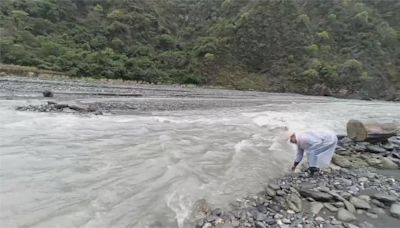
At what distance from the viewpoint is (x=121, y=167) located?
8383 mm

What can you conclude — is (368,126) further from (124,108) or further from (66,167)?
(124,108)

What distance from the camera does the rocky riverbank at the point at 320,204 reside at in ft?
18.9

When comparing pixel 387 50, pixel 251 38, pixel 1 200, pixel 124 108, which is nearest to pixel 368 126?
pixel 1 200

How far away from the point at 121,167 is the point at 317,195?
477 centimetres

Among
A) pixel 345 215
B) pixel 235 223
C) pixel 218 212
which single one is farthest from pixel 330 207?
pixel 218 212

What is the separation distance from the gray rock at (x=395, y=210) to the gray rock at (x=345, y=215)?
895 millimetres

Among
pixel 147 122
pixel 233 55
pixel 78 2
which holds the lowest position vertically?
pixel 147 122

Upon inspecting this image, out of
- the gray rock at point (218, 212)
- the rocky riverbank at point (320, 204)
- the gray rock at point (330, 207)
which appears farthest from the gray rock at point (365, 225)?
the gray rock at point (218, 212)

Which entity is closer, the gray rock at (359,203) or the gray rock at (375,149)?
the gray rock at (359,203)

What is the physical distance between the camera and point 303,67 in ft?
229

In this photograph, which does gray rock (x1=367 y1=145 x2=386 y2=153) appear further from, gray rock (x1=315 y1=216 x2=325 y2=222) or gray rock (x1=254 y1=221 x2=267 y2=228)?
gray rock (x1=254 y1=221 x2=267 y2=228)

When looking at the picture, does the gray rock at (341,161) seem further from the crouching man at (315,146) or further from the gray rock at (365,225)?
the gray rock at (365,225)

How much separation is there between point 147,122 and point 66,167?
785 centimetres

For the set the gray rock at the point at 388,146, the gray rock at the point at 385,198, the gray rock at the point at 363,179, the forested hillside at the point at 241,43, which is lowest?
the gray rock at the point at 363,179
